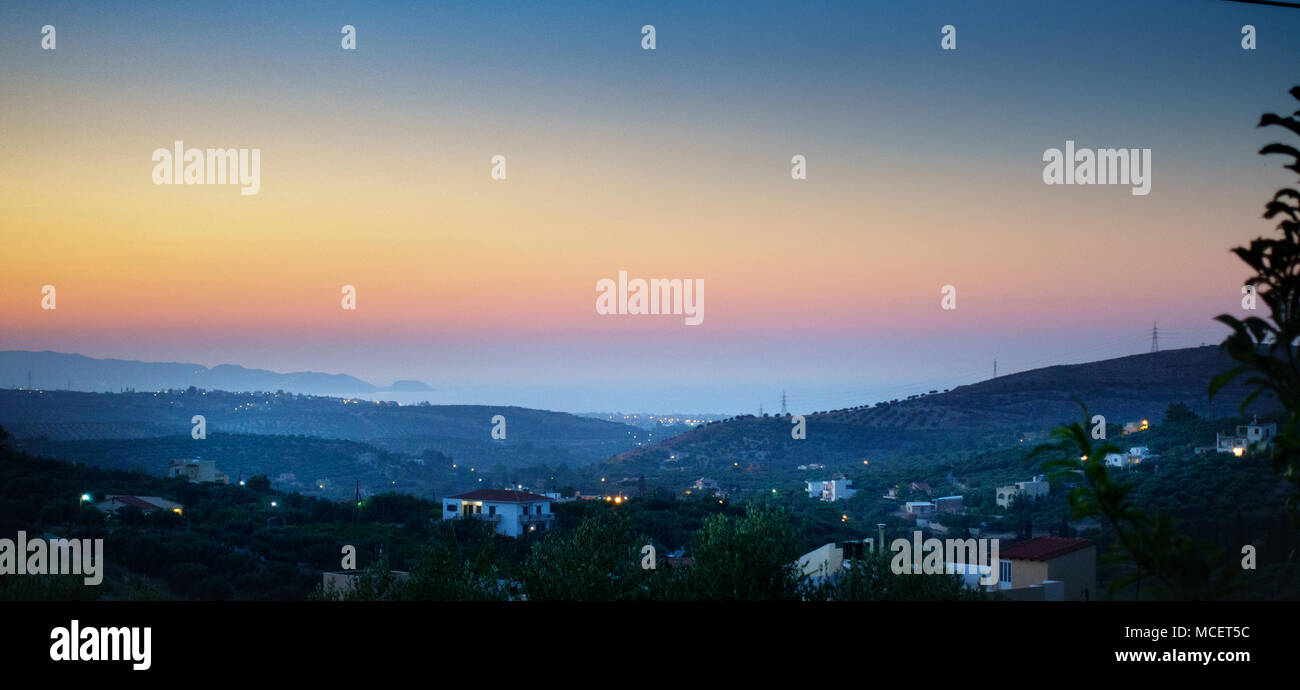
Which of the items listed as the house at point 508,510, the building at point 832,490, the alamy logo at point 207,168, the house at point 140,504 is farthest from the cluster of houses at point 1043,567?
the building at point 832,490

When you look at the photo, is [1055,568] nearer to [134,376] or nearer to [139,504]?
A: [139,504]

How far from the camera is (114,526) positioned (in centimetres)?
2659

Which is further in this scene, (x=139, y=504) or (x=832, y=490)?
(x=832, y=490)

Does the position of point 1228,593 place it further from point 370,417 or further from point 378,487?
point 370,417

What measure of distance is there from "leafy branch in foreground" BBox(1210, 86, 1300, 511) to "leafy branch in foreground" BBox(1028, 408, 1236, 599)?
356mm

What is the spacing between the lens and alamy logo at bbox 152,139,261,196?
45.1ft

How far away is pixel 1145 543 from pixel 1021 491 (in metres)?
37.9

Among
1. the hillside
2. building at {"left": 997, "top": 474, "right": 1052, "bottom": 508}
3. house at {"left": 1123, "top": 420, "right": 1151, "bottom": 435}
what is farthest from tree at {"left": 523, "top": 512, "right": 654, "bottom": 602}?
the hillside

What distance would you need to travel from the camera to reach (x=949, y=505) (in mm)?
38688

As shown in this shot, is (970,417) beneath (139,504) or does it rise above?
above

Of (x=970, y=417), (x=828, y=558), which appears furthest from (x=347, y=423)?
(x=828, y=558)

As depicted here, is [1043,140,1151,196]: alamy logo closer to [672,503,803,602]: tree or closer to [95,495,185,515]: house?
[672,503,803,602]: tree

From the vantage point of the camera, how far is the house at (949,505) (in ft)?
124
